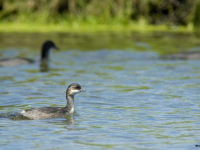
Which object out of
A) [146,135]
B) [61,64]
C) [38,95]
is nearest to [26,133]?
[146,135]

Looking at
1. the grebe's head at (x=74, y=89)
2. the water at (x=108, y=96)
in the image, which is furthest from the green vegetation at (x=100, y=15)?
the grebe's head at (x=74, y=89)

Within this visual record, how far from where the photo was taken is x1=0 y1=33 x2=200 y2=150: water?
11.3 meters

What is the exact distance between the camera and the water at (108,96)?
11258 mm

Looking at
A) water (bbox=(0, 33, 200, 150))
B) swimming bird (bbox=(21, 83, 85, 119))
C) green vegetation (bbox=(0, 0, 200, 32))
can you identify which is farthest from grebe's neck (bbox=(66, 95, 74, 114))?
green vegetation (bbox=(0, 0, 200, 32))

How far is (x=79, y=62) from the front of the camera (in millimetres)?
23688

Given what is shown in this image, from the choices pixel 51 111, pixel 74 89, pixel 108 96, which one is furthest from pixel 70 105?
pixel 108 96

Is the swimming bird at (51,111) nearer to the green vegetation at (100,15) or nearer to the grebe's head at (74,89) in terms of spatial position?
the grebe's head at (74,89)

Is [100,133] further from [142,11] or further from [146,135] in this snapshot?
[142,11]

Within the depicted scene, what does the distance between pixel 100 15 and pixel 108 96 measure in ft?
64.9

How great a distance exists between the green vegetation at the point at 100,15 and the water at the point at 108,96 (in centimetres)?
548

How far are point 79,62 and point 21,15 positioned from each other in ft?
43.7

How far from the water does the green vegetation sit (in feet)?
18.0

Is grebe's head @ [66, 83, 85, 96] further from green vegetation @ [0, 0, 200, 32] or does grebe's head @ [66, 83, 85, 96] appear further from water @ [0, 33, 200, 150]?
green vegetation @ [0, 0, 200, 32]

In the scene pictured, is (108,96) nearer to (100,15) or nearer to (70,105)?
(70,105)
